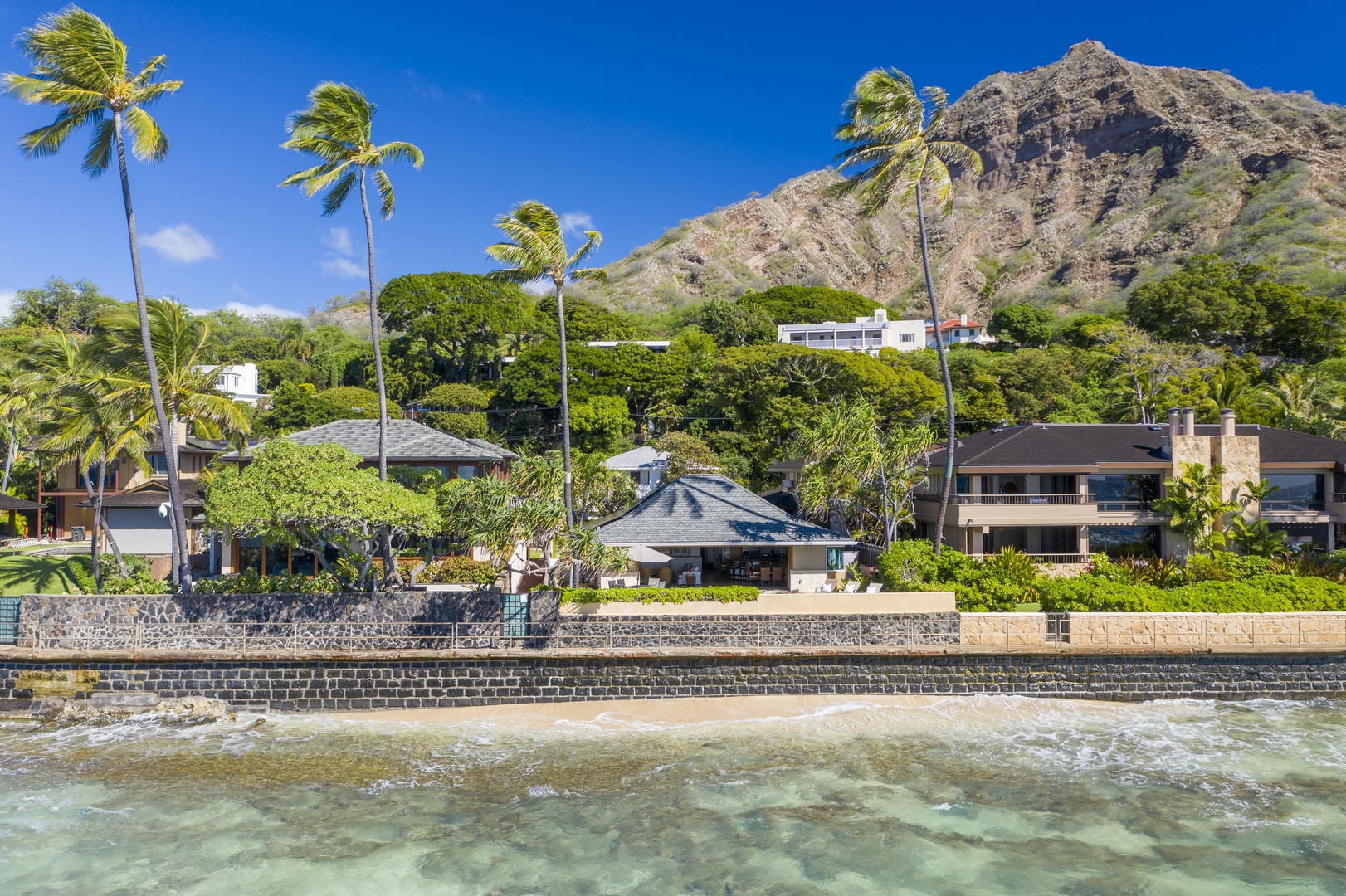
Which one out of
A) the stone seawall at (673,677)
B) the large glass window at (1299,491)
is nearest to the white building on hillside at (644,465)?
the stone seawall at (673,677)

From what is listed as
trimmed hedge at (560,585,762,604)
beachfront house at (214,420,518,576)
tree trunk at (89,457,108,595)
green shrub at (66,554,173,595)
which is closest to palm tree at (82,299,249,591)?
green shrub at (66,554,173,595)

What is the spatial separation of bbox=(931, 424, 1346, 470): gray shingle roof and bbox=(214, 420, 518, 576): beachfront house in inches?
736

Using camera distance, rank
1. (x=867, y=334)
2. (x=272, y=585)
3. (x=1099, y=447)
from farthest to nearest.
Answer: (x=867, y=334) → (x=1099, y=447) → (x=272, y=585)

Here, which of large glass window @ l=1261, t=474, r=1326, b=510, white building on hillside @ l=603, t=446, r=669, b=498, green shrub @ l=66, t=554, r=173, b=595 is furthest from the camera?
white building on hillside @ l=603, t=446, r=669, b=498

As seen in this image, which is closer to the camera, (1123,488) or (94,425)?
(94,425)

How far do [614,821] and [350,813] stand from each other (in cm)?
504

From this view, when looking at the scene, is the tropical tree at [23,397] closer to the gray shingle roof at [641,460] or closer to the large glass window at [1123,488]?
the gray shingle roof at [641,460]

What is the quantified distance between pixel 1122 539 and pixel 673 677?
20.5m

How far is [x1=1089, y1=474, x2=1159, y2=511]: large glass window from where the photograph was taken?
29.8 m

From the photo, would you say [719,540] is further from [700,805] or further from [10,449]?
[10,449]

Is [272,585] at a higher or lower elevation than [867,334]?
lower

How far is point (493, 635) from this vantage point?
65.6ft

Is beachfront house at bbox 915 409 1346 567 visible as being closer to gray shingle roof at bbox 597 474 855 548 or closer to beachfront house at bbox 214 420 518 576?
gray shingle roof at bbox 597 474 855 548

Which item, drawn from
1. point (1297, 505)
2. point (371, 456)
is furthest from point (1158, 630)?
point (371, 456)
